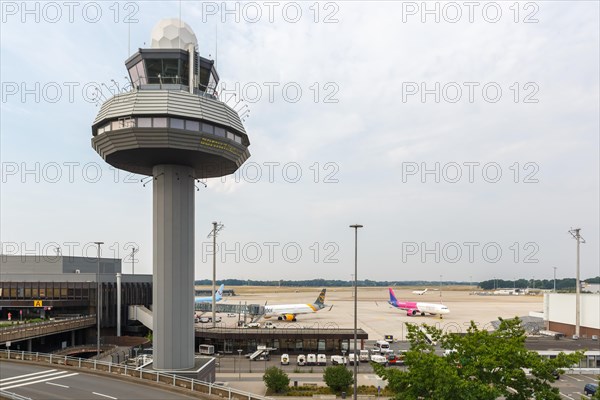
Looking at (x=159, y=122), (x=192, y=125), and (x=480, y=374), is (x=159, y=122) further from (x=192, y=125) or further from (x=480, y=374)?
(x=480, y=374)

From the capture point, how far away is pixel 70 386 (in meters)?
29.1

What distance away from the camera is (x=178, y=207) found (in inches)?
1335

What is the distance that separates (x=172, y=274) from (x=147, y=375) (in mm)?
7084

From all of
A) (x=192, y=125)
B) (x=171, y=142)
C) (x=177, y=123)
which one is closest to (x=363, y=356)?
(x=192, y=125)

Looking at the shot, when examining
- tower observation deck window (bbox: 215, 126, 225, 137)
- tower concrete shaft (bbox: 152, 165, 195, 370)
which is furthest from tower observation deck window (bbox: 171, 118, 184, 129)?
tower concrete shaft (bbox: 152, 165, 195, 370)

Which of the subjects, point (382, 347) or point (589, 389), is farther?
point (382, 347)

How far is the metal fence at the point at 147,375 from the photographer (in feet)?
89.0

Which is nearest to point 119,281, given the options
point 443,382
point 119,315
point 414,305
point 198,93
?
point 119,315

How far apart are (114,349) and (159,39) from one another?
48468 mm

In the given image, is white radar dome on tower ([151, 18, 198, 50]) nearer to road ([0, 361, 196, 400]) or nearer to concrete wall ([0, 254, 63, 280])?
road ([0, 361, 196, 400])

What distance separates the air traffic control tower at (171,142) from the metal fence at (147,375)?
218cm

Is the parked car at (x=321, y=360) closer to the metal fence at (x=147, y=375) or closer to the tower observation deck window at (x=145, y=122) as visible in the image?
the metal fence at (x=147, y=375)

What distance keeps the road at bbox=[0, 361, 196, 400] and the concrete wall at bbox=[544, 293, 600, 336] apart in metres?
80.3

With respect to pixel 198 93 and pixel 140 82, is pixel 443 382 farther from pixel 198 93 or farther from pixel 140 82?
pixel 140 82
